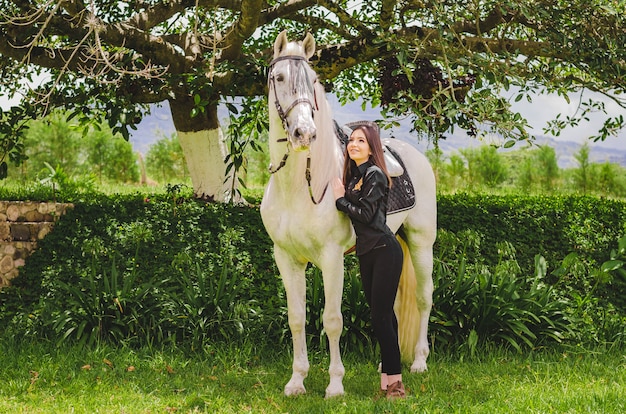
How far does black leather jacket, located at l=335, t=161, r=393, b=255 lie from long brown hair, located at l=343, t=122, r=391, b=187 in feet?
0.17

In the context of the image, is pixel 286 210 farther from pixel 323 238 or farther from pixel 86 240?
pixel 86 240

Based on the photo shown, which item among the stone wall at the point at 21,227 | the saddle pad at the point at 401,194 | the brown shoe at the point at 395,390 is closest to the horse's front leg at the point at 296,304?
the brown shoe at the point at 395,390

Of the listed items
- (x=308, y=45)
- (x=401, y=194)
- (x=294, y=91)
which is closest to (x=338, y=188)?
(x=401, y=194)

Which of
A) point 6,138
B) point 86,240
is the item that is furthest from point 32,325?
point 6,138

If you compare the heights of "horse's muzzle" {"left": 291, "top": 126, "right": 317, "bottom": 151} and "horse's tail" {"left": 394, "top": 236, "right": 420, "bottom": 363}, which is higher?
"horse's muzzle" {"left": 291, "top": 126, "right": 317, "bottom": 151}

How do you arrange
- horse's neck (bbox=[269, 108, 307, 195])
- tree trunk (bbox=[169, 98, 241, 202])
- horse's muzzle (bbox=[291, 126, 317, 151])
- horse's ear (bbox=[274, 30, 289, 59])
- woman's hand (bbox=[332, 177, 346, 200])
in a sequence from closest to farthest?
horse's muzzle (bbox=[291, 126, 317, 151]) < horse's ear (bbox=[274, 30, 289, 59]) < horse's neck (bbox=[269, 108, 307, 195]) < woman's hand (bbox=[332, 177, 346, 200]) < tree trunk (bbox=[169, 98, 241, 202])

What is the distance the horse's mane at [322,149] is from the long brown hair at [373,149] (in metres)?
0.11

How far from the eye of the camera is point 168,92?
22.7 feet

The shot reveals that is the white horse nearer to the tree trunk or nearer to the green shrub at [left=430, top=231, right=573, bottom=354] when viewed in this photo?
the green shrub at [left=430, top=231, right=573, bottom=354]

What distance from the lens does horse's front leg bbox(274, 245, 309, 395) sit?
410 cm

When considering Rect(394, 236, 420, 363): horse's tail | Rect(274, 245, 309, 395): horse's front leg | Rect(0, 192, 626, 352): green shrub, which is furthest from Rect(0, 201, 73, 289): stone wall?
Rect(394, 236, 420, 363): horse's tail

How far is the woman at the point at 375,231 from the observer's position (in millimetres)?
3891

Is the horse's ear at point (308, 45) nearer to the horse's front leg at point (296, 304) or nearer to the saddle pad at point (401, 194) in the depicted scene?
the saddle pad at point (401, 194)

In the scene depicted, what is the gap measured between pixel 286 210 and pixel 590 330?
128 inches
